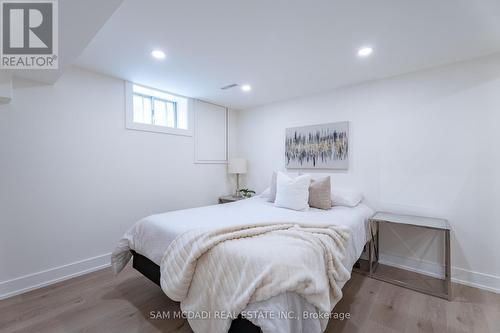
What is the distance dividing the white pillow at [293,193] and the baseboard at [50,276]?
7.50ft

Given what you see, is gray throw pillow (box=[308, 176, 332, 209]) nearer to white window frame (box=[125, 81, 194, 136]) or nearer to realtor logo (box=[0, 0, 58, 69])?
white window frame (box=[125, 81, 194, 136])

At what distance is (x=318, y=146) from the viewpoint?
10.7ft

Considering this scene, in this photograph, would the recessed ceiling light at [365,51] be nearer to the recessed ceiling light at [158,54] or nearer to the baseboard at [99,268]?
the recessed ceiling light at [158,54]

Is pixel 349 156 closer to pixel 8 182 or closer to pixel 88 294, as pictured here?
pixel 88 294

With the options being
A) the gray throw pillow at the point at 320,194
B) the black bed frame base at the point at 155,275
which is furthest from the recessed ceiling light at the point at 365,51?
the black bed frame base at the point at 155,275

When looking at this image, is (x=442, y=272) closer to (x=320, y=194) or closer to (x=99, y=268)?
(x=320, y=194)

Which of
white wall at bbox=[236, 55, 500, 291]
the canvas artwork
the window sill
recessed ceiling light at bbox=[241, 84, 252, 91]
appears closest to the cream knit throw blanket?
white wall at bbox=[236, 55, 500, 291]

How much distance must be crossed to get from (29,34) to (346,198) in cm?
330

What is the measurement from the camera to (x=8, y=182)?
2057 mm

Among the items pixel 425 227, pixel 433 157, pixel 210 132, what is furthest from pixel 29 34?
pixel 433 157

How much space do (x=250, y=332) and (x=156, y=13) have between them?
7.21 ft

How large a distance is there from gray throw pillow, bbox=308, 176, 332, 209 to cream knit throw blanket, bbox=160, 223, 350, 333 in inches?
36.7

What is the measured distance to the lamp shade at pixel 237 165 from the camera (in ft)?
13.1

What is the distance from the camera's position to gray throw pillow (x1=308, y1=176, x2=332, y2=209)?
8.69 feet
